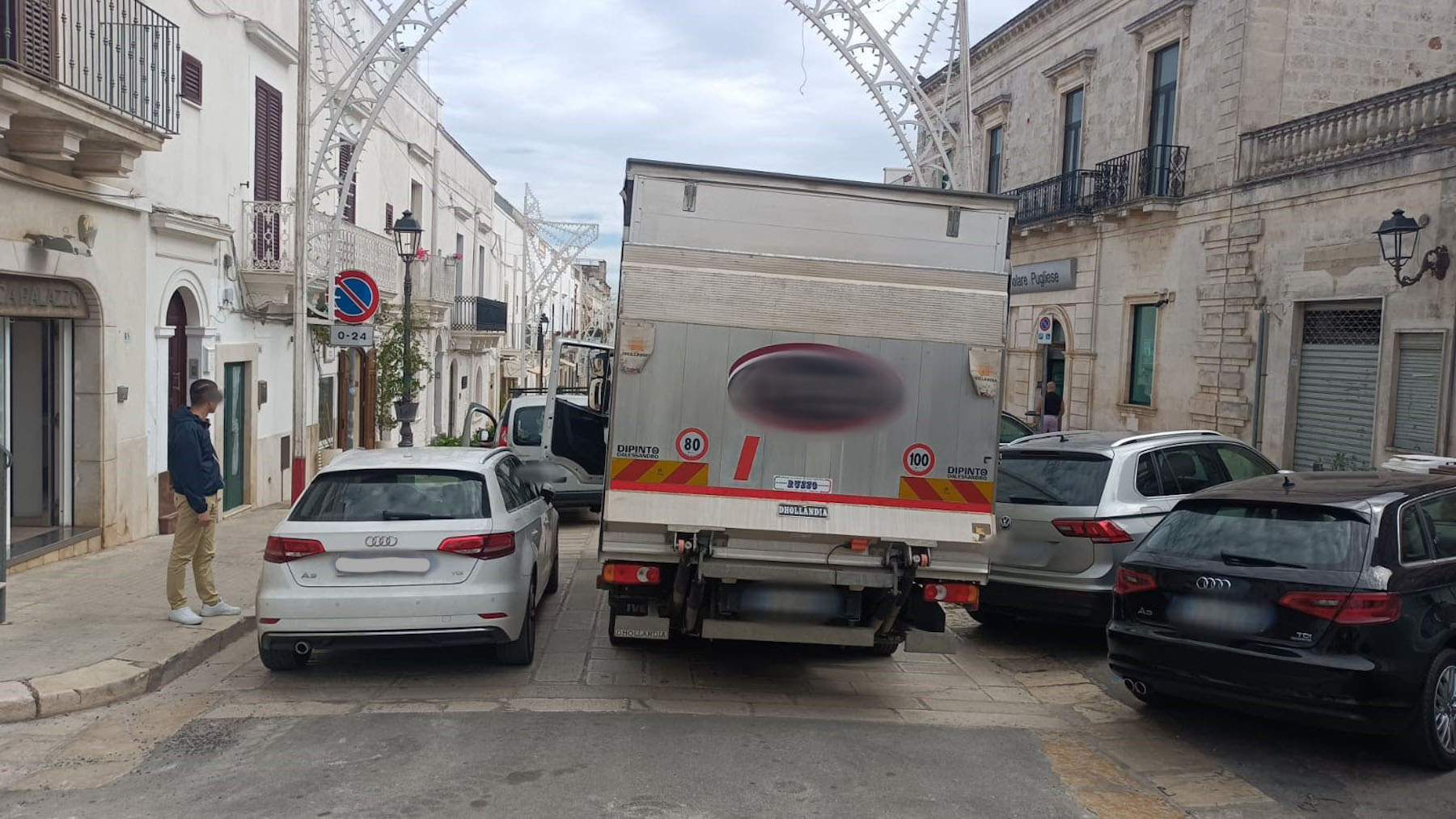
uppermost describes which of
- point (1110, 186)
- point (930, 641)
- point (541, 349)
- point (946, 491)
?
point (1110, 186)

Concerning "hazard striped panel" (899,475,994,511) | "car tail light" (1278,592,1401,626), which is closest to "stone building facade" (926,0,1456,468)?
"hazard striped panel" (899,475,994,511)

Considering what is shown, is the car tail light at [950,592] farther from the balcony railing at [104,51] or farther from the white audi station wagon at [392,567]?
the balcony railing at [104,51]

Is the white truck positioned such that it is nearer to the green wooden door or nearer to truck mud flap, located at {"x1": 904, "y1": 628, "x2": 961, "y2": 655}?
truck mud flap, located at {"x1": 904, "y1": 628, "x2": 961, "y2": 655}

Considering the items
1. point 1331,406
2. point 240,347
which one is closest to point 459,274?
point 240,347

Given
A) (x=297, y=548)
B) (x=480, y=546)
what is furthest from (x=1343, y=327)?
(x=297, y=548)

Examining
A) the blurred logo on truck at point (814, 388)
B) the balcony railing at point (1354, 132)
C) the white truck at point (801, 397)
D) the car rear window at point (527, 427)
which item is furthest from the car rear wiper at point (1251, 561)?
the car rear window at point (527, 427)

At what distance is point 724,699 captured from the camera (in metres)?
7.01

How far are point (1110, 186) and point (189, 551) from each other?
17.7m

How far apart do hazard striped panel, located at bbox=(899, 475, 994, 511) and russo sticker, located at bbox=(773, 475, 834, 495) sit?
428mm

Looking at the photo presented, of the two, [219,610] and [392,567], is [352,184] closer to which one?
[219,610]

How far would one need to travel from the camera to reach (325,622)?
684 cm

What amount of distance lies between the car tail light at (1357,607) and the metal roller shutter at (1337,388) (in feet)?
34.0

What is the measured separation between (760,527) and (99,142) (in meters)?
7.65

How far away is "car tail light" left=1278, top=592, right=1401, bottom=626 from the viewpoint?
561 centimetres
